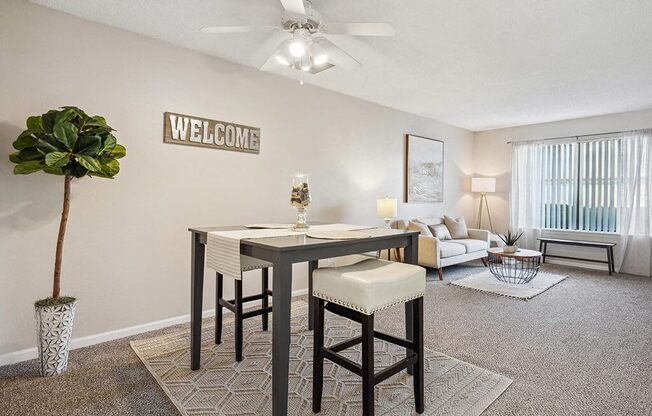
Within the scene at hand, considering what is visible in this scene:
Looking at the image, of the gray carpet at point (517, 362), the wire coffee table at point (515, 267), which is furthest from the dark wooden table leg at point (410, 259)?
the wire coffee table at point (515, 267)

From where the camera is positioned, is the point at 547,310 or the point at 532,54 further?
the point at 547,310

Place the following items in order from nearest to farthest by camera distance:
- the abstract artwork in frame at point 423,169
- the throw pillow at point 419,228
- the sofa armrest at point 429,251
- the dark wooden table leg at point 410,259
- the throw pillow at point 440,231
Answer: the dark wooden table leg at point 410,259
the sofa armrest at point 429,251
the throw pillow at point 419,228
the throw pillow at point 440,231
the abstract artwork in frame at point 423,169

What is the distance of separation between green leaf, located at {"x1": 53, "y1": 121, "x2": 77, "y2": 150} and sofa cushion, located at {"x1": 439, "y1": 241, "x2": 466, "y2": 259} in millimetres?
4039

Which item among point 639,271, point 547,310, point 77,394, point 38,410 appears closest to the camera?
point 38,410

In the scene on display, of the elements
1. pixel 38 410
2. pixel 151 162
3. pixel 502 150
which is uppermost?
pixel 502 150

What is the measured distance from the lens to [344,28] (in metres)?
2.07

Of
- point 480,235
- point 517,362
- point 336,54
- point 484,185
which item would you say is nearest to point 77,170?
point 336,54

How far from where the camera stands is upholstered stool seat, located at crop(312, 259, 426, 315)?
158 centimetres

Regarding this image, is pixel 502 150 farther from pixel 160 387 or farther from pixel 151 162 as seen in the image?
pixel 160 387

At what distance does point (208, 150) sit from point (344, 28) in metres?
1.70

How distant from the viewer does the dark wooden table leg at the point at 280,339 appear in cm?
150

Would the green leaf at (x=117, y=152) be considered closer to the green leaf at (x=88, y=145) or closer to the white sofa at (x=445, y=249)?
the green leaf at (x=88, y=145)

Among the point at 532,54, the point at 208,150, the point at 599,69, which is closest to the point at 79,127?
the point at 208,150

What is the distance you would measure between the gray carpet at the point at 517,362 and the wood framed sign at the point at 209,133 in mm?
1641
